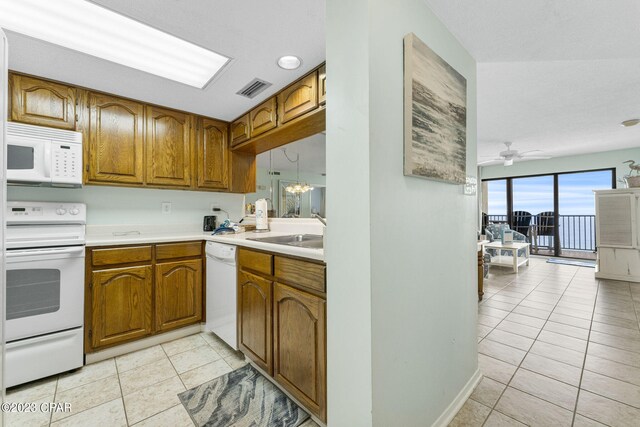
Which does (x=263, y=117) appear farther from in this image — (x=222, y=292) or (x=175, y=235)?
(x=222, y=292)

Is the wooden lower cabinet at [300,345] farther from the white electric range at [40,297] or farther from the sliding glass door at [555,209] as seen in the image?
the sliding glass door at [555,209]

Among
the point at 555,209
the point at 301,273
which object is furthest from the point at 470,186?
the point at 555,209

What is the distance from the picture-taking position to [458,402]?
1.46 m

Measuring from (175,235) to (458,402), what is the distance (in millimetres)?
2550

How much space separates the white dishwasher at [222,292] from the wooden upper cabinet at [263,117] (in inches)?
42.5

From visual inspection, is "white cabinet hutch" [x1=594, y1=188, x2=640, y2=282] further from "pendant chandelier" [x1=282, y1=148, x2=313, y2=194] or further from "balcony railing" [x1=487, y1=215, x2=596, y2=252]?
"pendant chandelier" [x1=282, y1=148, x2=313, y2=194]

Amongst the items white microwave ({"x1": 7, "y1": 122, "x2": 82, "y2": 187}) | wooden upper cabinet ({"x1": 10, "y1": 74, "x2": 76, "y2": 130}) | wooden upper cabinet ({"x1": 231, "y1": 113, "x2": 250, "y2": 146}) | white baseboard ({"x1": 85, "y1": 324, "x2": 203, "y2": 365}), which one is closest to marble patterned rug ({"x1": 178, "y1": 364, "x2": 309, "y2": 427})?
white baseboard ({"x1": 85, "y1": 324, "x2": 203, "y2": 365})

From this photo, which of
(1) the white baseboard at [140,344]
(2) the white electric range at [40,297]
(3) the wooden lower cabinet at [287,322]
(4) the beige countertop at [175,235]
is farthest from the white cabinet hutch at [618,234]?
(2) the white electric range at [40,297]

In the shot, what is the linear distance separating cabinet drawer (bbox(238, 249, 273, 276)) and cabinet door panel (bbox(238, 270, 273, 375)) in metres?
0.06

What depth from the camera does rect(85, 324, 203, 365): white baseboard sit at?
197 cm

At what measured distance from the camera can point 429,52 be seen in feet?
3.97

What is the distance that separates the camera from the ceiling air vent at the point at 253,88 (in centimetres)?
206

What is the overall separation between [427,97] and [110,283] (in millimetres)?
2456

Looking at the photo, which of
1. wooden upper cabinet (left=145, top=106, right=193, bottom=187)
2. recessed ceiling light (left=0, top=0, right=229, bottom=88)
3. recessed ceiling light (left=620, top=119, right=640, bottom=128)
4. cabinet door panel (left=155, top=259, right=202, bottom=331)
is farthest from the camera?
recessed ceiling light (left=620, top=119, right=640, bottom=128)
